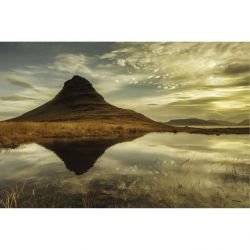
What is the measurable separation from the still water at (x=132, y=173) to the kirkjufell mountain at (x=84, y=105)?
393 mm

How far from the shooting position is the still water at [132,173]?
168 inches

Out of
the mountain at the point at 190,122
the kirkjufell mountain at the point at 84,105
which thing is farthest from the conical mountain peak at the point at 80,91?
the mountain at the point at 190,122

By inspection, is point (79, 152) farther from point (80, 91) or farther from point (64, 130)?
point (80, 91)

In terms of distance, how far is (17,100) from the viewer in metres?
4.73

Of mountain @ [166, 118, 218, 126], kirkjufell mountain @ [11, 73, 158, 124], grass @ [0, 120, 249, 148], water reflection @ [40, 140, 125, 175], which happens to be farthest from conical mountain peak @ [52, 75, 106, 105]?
mountain @ [166, 118, 218, 126]

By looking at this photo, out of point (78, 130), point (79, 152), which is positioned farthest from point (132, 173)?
point (78, 130)

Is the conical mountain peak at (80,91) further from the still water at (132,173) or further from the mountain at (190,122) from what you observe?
the mountain at (190,122)

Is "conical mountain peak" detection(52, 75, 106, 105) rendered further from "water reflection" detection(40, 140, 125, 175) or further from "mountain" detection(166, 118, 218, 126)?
"mountain" detection(166, 118, 218, 126)

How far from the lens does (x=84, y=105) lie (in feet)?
17.0

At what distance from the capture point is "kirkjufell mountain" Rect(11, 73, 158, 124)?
4.80 metres

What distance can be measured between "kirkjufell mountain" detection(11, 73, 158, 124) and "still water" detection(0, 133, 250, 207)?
0.39m
